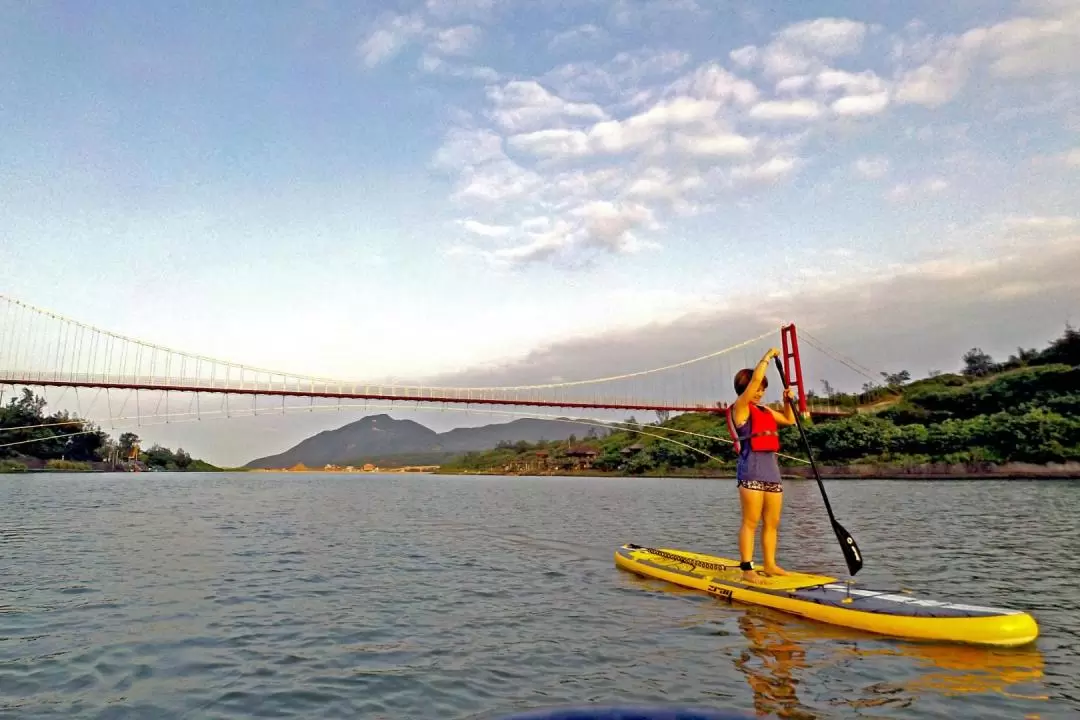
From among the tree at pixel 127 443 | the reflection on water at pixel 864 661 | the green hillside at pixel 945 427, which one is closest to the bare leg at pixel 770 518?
the reflection on water at pixel 864 661

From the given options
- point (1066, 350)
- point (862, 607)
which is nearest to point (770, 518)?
point (862, 607)

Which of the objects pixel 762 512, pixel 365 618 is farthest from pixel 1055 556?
pixel 365 618

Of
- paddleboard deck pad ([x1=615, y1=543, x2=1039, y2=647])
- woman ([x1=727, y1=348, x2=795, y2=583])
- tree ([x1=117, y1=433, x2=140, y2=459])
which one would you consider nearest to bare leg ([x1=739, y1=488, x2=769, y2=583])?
woman ([x1=727, y1=348, x2=795, y2=583])

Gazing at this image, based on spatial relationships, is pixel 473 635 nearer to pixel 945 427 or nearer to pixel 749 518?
pixel 749 518

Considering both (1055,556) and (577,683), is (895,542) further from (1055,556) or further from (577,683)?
(577,683)

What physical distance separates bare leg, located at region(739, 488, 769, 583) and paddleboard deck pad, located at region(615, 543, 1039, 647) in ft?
0.52

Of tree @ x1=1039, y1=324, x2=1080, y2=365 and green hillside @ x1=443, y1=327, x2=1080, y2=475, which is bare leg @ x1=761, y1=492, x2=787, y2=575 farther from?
tree @ x1=1039, y1=324, x2=1080, y2=365

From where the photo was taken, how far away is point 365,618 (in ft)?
31.8

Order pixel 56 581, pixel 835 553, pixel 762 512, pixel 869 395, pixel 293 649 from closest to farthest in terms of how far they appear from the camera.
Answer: pixel 293 649 < pixel 762 512 < pixel 56 581 < pixel 835 553 < pixel 869 395

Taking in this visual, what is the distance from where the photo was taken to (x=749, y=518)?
1049 cm

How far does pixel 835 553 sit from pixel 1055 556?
448 cm

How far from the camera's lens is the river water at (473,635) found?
21.0 ft

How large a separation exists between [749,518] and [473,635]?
473 centimetres

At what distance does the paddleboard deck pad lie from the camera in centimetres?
787
